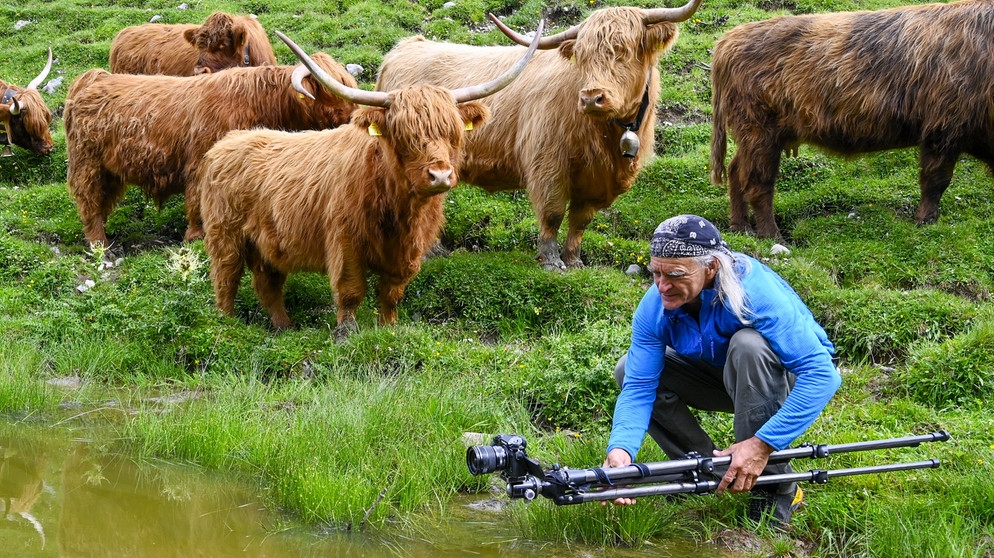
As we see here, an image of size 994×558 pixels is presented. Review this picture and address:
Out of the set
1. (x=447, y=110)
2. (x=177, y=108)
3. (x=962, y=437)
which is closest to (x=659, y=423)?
(x=962, y=437)

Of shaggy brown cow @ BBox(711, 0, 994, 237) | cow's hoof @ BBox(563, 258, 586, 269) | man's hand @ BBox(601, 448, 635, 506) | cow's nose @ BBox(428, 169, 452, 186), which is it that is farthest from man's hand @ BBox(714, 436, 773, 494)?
shaggy brown cow @ BBox(711, 0, 994, 237)

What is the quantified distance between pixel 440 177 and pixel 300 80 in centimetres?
274

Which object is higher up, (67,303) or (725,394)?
(725,394)

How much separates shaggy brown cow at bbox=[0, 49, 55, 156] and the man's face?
30.5 feet

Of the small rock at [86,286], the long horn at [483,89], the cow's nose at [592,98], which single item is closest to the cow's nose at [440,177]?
the long horn at [483,89]

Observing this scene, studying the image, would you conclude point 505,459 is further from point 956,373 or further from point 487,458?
point 956,373

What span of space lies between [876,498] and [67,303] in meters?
5.90

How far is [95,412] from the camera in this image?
5.77m

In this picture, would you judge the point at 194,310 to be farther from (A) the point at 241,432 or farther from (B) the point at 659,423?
(B) the point at 659,423

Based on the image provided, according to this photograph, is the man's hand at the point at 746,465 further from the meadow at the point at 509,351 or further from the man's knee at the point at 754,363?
the meadow at the point at 509,351

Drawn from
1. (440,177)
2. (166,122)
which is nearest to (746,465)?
(440,177)

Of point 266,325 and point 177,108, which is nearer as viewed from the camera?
point 266,325

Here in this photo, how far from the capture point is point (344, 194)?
6590 millimetres

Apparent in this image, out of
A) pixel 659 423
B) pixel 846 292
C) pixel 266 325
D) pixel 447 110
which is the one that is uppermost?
pixel 447 110
